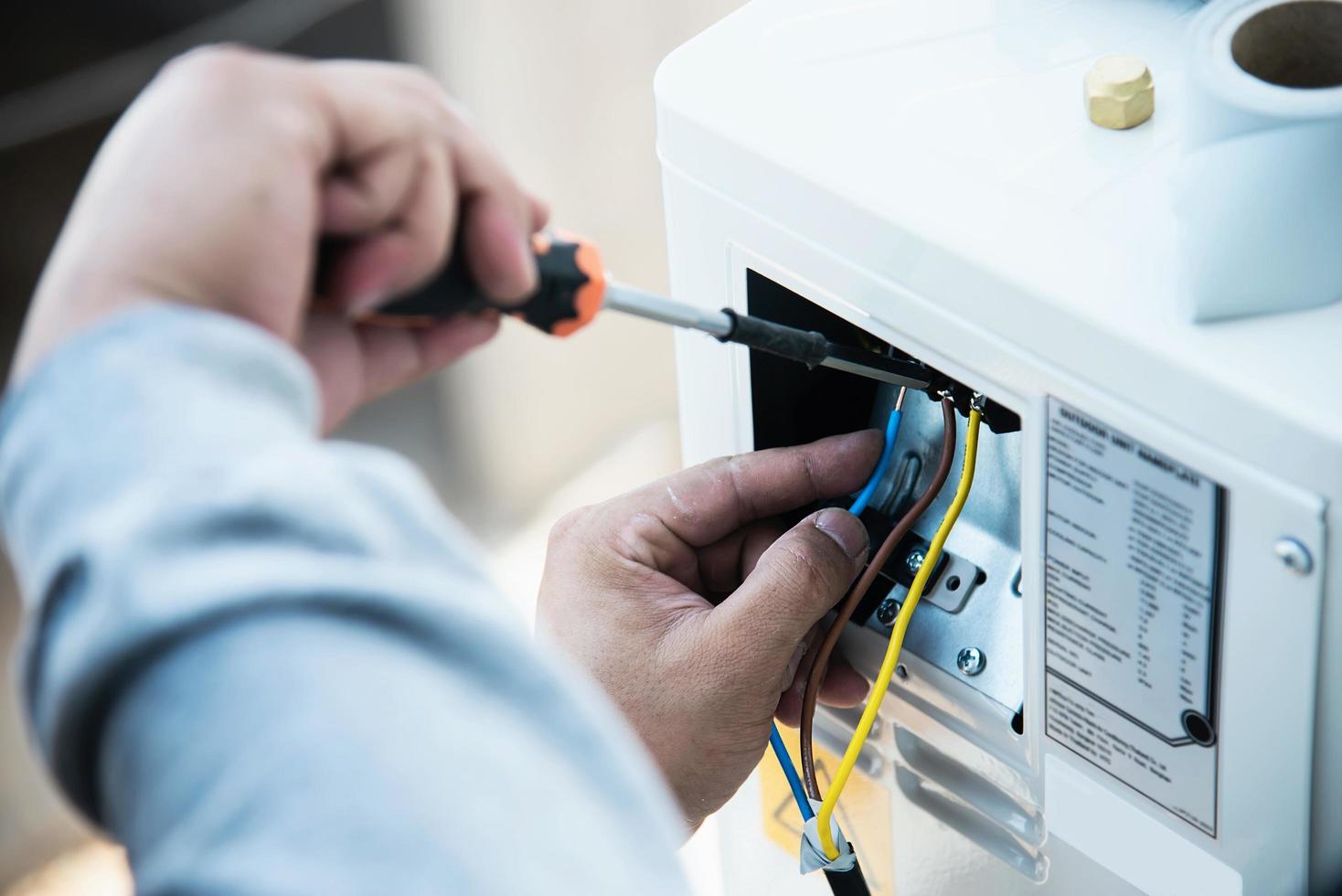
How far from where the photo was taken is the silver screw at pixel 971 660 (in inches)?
27.7

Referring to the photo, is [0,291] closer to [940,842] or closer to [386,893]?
[940,842]

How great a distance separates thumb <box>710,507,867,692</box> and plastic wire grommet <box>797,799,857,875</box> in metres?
0.08

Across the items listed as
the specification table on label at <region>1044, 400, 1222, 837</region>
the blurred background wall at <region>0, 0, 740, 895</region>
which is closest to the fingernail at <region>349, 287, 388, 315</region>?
the specification table on label at <region>1044, 400, 1222, 837</region>

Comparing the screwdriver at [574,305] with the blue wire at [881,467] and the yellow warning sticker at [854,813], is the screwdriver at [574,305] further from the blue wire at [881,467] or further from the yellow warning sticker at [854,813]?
the yellow warning sticker at [854,813]

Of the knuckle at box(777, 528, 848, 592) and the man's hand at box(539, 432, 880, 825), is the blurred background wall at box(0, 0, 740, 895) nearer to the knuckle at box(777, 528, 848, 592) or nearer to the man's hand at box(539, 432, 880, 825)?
the man's hand at box(539, 432, 880, 825)

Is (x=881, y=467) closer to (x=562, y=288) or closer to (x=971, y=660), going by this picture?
(x=971, y=660)

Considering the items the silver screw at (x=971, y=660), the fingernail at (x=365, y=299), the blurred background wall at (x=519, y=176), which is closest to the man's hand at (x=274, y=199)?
the fingernail at (x=365, y=299)

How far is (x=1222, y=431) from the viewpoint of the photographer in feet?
1.65

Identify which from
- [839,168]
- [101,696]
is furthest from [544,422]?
[101,696]

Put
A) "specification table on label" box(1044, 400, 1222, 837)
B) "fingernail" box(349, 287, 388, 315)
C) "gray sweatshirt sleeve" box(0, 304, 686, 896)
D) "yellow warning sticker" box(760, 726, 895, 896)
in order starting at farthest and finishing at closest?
"yellow warning sticker" box(760, 726, 895, 896)
"specification table on label" box(1044, 400, 1222, 837)
"fingernail" box(349, 287, 388, 315)
"gray sweatshirt sleeve" box(0, 304, 686, 896)

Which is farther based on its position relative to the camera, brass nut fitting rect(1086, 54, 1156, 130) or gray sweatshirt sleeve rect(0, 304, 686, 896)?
brass nut fitting rect(1086, 54, 1156, 130)

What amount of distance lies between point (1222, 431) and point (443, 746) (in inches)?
12.4

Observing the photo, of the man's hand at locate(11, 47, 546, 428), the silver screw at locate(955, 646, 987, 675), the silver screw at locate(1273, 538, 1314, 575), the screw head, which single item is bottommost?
the silver screw at locate(955, 646, 987, 675)

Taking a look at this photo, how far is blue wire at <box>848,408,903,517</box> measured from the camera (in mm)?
734
